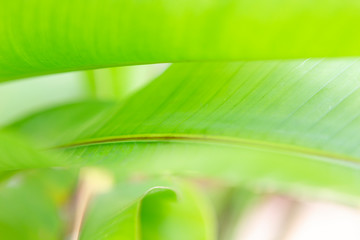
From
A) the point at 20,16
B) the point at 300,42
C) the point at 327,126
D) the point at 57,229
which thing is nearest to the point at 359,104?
the point at 327,126

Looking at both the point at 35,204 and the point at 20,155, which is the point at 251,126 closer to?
the point at 20,155

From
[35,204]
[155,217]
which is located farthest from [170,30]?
[35,204]

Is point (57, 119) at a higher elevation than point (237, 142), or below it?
higher

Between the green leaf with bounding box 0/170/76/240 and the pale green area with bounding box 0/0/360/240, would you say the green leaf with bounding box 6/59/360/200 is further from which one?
the green leaf with bounding box 0/170/76/240

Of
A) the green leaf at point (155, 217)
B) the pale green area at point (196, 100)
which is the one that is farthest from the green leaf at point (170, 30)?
the green leaf at point (155, 217)

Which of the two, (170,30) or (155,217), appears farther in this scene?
(155,217)
